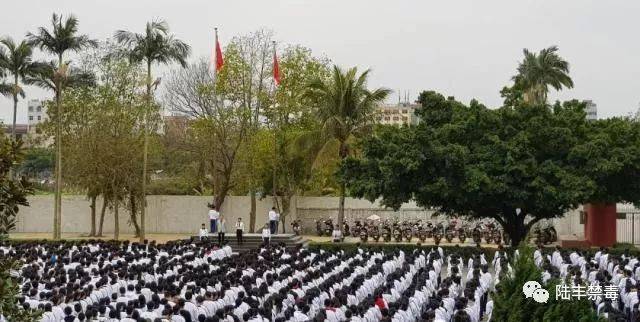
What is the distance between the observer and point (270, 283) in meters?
17.0

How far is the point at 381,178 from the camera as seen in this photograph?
2575cm

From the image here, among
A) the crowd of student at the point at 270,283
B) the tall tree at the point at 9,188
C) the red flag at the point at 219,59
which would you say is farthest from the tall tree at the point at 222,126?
the tall tree at the point at 9,188

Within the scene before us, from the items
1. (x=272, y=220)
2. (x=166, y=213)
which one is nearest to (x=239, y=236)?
(x=272, y=220)

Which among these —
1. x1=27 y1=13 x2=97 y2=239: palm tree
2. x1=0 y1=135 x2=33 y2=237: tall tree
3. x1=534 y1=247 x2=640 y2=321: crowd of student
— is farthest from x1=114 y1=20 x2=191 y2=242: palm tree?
x1=0 y1=135 x2=33 y2=237: tall tree

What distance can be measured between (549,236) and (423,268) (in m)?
11.6

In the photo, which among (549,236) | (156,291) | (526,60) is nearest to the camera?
(156,291)

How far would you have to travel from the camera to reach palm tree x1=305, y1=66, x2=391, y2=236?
93.7ft

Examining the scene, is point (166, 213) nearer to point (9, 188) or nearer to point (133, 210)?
point (133, 210)

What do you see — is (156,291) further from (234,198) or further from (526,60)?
(526,60)

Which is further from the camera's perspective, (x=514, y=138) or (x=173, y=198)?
(x=173, y=198)

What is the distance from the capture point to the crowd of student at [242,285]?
1319 centimetres

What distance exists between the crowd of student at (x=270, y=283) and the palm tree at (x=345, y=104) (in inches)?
246

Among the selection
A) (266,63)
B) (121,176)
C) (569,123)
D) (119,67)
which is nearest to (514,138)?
(569,123)

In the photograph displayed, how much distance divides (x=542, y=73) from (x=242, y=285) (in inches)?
1000
